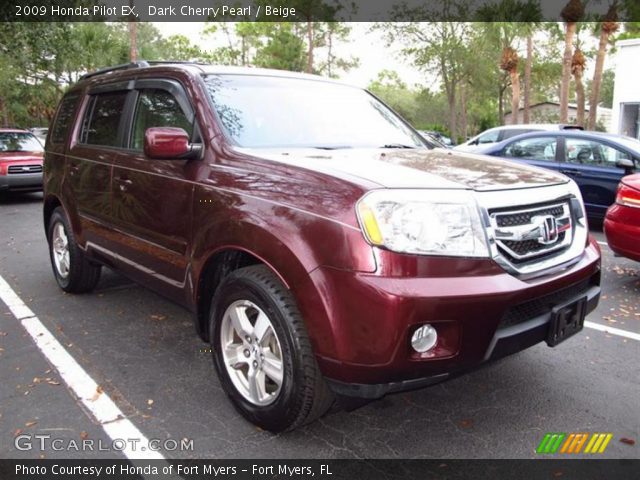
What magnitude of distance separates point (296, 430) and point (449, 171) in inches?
61.0

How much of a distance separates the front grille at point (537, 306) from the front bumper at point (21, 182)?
11856 mm

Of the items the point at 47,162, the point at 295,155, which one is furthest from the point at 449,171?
the point at 47,162

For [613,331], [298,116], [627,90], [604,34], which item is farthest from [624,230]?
[604,34]

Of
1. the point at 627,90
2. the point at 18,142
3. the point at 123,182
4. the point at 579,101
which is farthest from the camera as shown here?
the point at 579,101

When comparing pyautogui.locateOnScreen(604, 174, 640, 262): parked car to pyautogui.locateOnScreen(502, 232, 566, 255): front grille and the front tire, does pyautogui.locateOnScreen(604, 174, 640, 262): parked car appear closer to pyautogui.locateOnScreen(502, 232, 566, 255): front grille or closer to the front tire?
pyautogui.locateOnScreen(502, 232, 566, 255): front grille

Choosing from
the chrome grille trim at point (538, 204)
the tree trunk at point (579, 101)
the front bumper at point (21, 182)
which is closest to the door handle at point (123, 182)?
the chrome grille trim at point (538, 204)

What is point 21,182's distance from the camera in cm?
1185

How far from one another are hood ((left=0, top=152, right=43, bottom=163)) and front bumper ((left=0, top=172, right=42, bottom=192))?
1.00ft

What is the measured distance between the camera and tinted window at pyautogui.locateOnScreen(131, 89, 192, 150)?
354cm

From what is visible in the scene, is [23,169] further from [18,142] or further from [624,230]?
[624,230]

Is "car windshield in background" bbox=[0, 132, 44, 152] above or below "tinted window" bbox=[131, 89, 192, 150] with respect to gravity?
below

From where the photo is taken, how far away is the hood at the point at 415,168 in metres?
2.53

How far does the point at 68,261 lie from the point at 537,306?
4137mm

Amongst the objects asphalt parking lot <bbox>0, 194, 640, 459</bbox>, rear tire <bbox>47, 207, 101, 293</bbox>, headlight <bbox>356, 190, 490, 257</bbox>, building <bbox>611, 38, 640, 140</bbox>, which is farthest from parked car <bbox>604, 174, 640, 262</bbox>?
building <bbox>611, 38, 640, 140</bbox>
